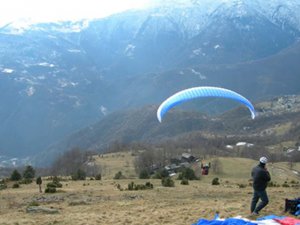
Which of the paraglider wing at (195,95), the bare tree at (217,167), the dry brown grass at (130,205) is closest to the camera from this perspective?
the dry brown grass at (130,205)

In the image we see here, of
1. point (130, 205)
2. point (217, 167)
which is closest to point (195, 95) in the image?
point (130, 205)

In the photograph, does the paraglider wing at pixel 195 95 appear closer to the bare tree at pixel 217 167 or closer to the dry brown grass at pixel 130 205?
the dry brown grass at pixel 130 205

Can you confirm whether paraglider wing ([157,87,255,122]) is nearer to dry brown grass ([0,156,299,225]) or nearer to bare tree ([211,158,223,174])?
dry brown grass ([0,156,299,225])

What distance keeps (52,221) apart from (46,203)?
28.3ft

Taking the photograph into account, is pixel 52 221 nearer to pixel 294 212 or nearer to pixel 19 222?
pixel 19 222

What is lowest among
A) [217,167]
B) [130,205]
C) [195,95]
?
[130,205]

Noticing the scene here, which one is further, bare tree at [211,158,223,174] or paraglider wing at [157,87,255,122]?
bare tree at [211,158,223,174]

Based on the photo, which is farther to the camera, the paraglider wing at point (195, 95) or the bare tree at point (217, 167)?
the bare tree at point (217, 167)

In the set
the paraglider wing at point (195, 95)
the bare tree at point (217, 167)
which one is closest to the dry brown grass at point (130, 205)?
the paraglider wing at point (195, 95)

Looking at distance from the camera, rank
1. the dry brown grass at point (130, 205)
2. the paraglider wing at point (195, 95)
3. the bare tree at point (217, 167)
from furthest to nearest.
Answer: the bare tree at point (217, 167) → the paraglider wing at point (195, 95) → the dry brown grass at point (130, 205)

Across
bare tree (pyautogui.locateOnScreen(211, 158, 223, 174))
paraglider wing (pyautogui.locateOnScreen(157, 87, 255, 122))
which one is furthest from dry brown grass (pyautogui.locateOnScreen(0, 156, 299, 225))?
bare tree (pyautogui.locateOnScreen(211, 158, 223, 174))

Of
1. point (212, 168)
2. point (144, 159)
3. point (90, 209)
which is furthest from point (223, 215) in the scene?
point (144, 159)

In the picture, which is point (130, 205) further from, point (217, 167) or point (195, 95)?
point (217, 167)

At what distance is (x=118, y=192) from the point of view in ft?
139
